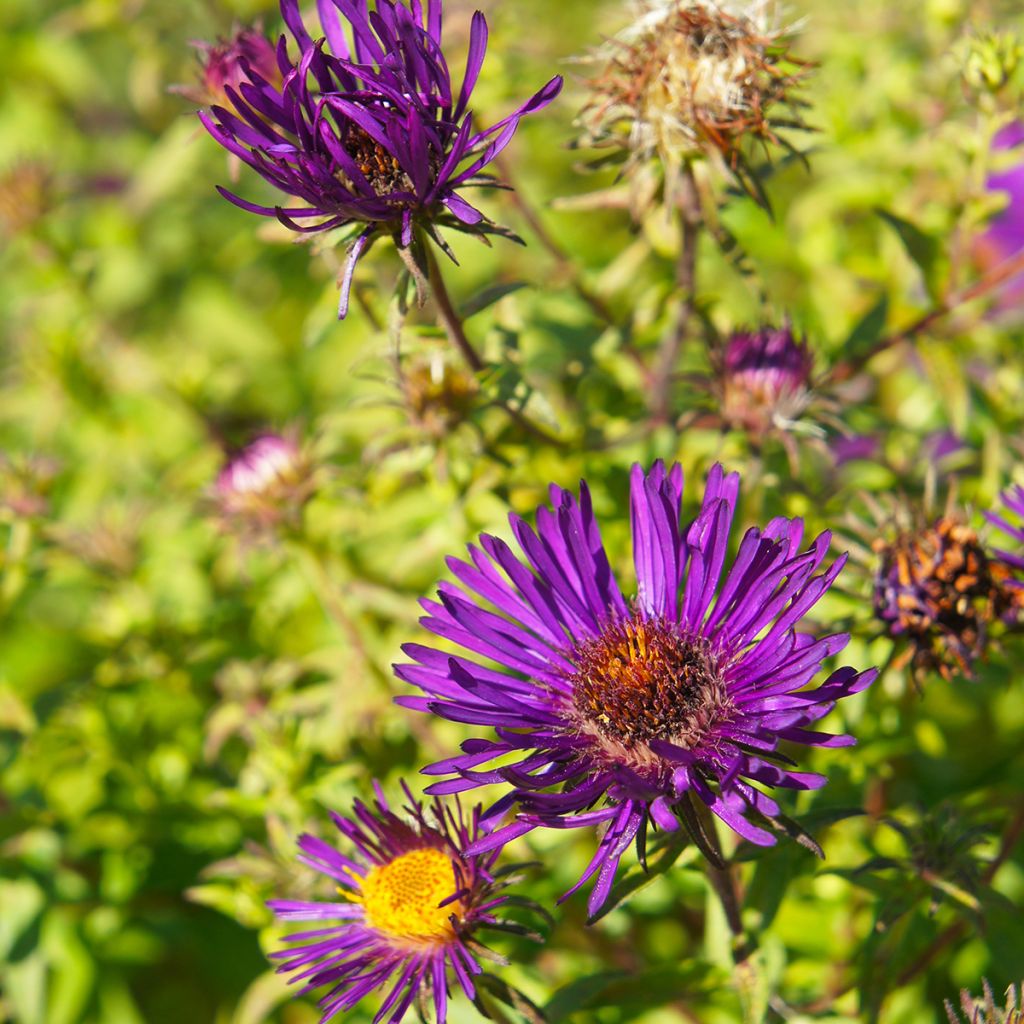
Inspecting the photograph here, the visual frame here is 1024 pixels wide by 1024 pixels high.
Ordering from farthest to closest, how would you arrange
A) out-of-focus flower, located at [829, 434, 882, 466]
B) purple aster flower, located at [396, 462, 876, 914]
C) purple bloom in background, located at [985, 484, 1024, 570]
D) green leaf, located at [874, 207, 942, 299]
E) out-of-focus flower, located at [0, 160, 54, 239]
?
out-of-focus flower, located at [0, 160, 54, 239] → out-of-focus flower, located at [829, 434, 882, 466] → green leaf, located at [874, 207, 942, 299] → purple bloom in background, located at [985, 484, 1024, 570] → purple aster flower, located at [396, 462, 876, 914]

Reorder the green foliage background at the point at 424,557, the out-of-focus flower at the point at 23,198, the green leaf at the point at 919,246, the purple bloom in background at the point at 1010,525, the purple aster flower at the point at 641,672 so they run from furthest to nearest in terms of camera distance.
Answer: the out-of-focus flower at the point at 23,198 → the green leaf at the point at 919,246 → the green foliage background at the point at 424,557 → the purple bloom in background at the point at 1010,525 → the purple aster flower at the point at 641,672

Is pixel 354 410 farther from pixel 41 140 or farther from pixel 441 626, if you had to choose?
pixel 41 140

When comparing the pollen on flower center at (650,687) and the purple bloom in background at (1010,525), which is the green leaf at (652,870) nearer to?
the pollen on flower center at (650,687)

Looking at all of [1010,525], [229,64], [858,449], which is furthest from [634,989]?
[229,64]

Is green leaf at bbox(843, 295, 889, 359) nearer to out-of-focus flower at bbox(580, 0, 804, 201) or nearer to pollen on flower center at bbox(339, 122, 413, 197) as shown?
out-of-focus flower at bbox(580, 0, 804, 201)

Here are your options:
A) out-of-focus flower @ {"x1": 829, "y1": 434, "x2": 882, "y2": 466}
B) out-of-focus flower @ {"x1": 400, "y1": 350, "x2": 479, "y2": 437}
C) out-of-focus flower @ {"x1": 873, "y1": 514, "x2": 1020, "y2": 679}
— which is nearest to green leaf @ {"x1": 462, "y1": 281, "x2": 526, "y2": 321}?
out-of-focus flower @ {"x1": 400, "y1": 350, "x2": 479, "y2": 437}

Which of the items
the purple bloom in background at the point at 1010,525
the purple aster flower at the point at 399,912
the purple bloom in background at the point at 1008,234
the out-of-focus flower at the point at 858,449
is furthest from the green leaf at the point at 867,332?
the purple aster flower at the point at 399,912
